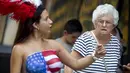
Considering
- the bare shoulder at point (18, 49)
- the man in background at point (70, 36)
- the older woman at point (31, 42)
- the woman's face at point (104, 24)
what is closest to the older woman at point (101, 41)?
the woman's face at point (104, 24)

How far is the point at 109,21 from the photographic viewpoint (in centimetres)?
476

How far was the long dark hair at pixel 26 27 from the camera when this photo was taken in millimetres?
3955

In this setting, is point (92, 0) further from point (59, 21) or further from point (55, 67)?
point (55, 67)

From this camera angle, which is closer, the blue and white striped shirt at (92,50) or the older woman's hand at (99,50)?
the older woman's hand at (99,50)

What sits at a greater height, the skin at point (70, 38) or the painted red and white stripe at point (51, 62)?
the skin at point (70, 38)

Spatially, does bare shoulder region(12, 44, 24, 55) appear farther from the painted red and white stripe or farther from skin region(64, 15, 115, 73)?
skin region(64, 15, 115, 73)

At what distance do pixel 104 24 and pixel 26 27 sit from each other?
106 cm

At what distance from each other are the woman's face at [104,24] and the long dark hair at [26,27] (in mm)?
932

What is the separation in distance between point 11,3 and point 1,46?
397 centimetres

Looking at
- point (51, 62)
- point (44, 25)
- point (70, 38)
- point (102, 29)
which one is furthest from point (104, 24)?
point (70, 38)

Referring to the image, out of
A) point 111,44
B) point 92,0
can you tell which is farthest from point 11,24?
point 111,44

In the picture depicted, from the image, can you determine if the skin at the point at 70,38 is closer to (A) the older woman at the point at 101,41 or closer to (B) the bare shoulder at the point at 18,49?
(A) the older woman at the point at 101,41

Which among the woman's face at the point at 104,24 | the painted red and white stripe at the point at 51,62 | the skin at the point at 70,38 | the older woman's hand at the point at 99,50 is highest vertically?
the woman's face at the point at 104,24

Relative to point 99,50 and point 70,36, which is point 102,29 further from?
point 70,36
